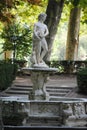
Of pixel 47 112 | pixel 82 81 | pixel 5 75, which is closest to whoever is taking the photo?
pixel 47 112

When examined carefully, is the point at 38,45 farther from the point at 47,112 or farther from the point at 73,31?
the point at 73,31

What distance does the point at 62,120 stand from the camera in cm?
1127

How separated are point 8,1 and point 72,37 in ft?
27.4

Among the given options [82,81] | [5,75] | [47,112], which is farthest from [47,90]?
[47,112]

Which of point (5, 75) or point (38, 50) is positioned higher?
point (38, 50)

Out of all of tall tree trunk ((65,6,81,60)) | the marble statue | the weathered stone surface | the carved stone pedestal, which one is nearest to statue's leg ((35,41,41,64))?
the marble statue

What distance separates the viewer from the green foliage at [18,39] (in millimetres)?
24984

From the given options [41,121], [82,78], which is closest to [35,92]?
[41,121]

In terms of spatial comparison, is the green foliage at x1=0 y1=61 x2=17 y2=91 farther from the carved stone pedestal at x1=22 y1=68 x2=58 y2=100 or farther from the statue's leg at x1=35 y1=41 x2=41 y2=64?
the statue's leg at x1=35 y1=41 x2=41 y2=64

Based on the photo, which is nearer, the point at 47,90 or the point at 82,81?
the point at 82,81

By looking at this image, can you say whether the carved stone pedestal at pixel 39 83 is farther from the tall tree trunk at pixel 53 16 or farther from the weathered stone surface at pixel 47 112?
the tall tree trunk at pixel 53 16

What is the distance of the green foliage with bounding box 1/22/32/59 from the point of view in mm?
24984

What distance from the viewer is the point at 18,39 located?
24.9m

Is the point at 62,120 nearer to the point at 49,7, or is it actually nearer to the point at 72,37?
the point at 49,7
